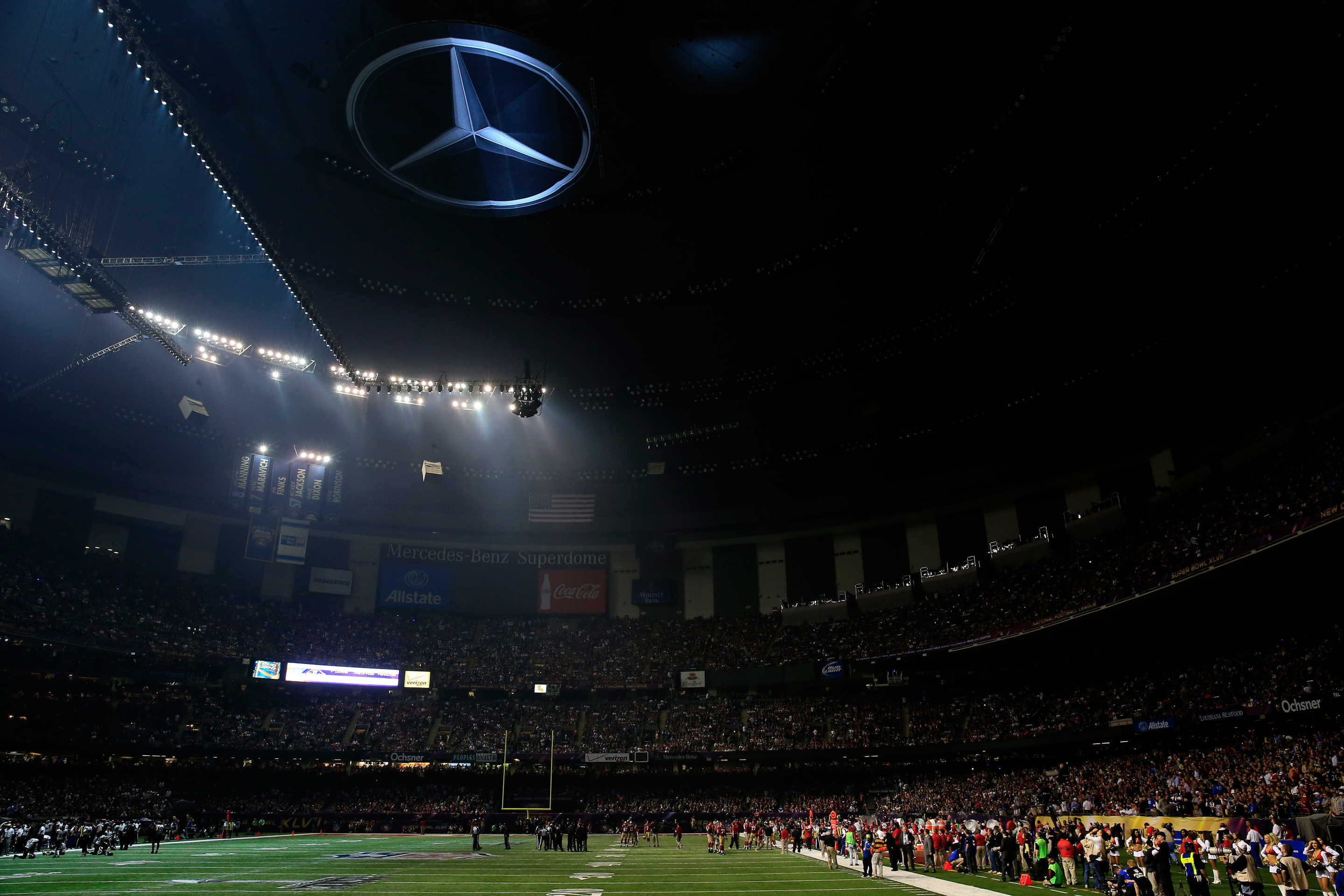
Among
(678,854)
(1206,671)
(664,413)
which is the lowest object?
(678,854)

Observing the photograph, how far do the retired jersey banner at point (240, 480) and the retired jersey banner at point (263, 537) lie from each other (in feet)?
4.43

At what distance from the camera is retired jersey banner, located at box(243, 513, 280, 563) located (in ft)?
159

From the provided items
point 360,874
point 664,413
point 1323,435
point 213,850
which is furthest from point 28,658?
point 1323,435

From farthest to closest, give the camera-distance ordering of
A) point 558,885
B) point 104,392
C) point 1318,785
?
point 104,392
point 1318,785
point 558,885

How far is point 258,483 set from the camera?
158 ft

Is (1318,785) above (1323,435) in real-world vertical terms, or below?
below

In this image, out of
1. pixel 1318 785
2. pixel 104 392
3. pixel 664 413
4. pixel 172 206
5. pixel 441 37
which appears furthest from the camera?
pixel 664 413

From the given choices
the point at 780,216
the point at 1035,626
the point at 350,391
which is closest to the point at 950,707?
the point at 1035,626

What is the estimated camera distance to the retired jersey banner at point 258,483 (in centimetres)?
4791

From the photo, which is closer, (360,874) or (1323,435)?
(360,874)

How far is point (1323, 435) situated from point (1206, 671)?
10567 mm

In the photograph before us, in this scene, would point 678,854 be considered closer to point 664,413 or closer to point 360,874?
point 360,874

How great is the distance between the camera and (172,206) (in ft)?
94.3

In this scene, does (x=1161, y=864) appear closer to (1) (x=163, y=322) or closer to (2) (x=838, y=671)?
(2) (x=838, y=671)
